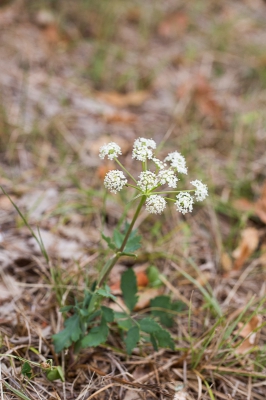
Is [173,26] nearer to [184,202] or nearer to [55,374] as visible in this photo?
[184,202]

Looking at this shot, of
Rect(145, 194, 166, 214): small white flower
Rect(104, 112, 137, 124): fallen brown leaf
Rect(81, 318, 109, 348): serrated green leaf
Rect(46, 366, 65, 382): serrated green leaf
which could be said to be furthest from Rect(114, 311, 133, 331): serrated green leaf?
Rect(104, 112, 137, 124): fallen brown leaf

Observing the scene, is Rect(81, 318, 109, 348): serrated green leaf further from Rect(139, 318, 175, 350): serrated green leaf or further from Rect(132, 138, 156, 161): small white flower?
Rect(132, 138, 156, 161): small white flower

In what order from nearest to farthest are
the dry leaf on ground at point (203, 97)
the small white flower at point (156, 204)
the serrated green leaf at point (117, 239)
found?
1. the small white flower at point (156, 204)
2. the serrated green leaf at point (117, 239)
3. the dry leaf on ground at point (203, 97)

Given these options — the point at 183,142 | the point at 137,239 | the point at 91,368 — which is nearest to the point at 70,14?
the point at 183,142

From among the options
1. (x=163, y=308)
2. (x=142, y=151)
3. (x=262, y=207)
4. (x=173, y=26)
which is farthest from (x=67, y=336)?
(x=173, y=26)

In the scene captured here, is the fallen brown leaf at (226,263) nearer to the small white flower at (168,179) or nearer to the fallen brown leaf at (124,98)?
the small white flower at (168,179)

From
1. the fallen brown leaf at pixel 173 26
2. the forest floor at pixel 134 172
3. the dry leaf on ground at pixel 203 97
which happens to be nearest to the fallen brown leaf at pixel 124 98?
the forest floor at pixel 134 172
